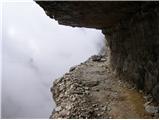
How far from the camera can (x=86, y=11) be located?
1307 centimetres

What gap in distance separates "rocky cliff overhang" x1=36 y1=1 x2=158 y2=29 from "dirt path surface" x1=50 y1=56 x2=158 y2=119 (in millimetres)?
2879

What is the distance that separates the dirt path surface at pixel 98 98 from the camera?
12383 millimetres

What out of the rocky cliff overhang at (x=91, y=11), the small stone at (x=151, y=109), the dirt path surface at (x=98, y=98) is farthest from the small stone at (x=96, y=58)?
the small stone at (x=151, y=109)

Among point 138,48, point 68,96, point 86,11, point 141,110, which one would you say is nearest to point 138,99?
point 141,110

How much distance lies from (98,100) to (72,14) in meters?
3.61

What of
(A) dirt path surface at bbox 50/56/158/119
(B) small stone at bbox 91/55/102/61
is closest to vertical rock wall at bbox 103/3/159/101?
(A) dirt path surface at bbox 50/56/158/119

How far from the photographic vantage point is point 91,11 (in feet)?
42.9

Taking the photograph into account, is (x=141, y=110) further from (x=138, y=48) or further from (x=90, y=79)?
(x=90, y=79)

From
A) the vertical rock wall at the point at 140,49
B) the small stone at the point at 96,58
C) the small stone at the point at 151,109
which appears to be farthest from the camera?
the small stone at the point at 96,58

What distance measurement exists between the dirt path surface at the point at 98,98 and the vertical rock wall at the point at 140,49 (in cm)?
53

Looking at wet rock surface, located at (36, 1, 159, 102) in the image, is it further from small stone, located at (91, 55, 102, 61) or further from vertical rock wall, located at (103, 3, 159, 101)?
small stone, located at (91, 55, 102, 61)

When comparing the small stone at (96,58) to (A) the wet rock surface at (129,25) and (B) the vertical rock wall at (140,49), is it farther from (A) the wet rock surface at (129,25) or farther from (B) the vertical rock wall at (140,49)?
(A) the wet rock surface at (129,25)

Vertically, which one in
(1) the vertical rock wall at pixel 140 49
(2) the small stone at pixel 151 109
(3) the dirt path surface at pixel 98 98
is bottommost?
(3) the dirt path surface at pixel 98 98

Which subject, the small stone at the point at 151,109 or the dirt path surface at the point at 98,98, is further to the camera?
the dirt path surface at the point at 98,98
